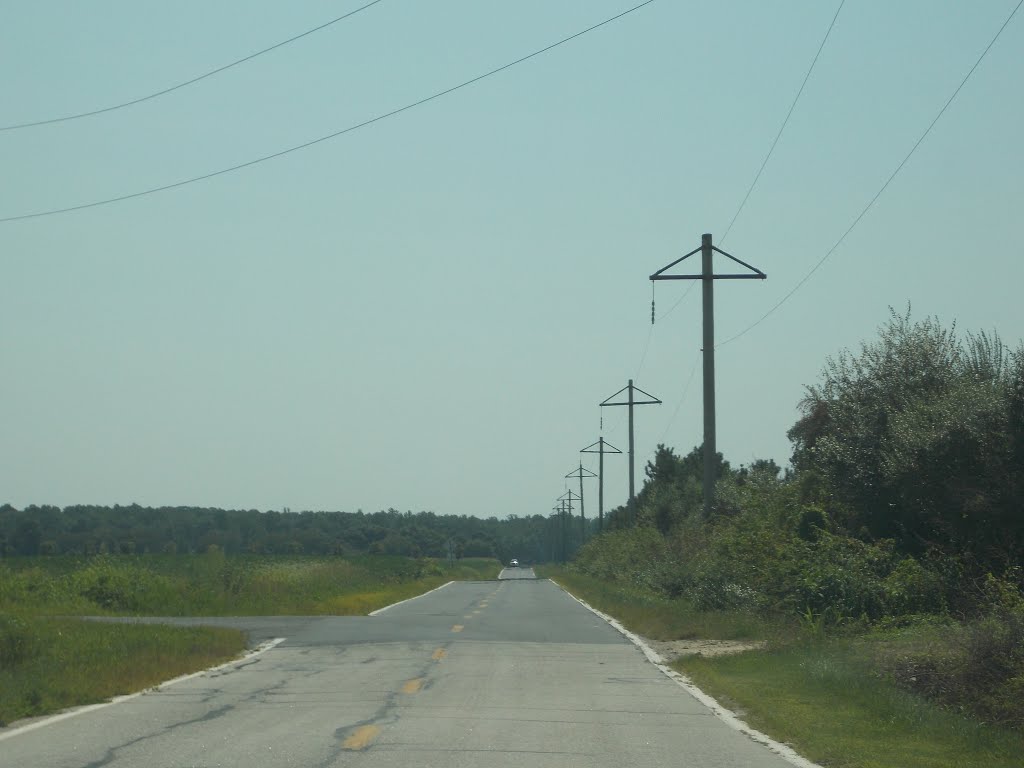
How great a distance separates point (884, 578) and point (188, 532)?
94.9 metres

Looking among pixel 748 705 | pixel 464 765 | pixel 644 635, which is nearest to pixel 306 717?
pixel 464 765

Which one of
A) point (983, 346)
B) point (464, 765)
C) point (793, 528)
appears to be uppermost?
point (983, 346)

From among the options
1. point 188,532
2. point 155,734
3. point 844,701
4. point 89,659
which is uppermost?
point 188,532

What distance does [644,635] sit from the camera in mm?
27719

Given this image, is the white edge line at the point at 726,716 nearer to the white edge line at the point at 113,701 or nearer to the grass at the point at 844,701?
the grass at the point at 844,701

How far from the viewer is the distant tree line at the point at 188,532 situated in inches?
3162

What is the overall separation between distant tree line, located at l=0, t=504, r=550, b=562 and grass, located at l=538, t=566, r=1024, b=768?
122 ft

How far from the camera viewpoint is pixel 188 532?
367 feet

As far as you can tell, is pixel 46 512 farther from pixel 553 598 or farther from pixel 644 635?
pixel 644 635

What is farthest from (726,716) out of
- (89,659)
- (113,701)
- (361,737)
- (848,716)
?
(89,659)

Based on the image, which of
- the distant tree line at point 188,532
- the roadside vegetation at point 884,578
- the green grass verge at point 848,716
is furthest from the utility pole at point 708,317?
the distant tree line at point 188,532

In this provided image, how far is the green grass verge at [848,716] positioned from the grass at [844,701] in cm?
1

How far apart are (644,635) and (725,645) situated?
3821 mm

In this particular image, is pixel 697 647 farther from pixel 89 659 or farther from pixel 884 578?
pixel 89 659
